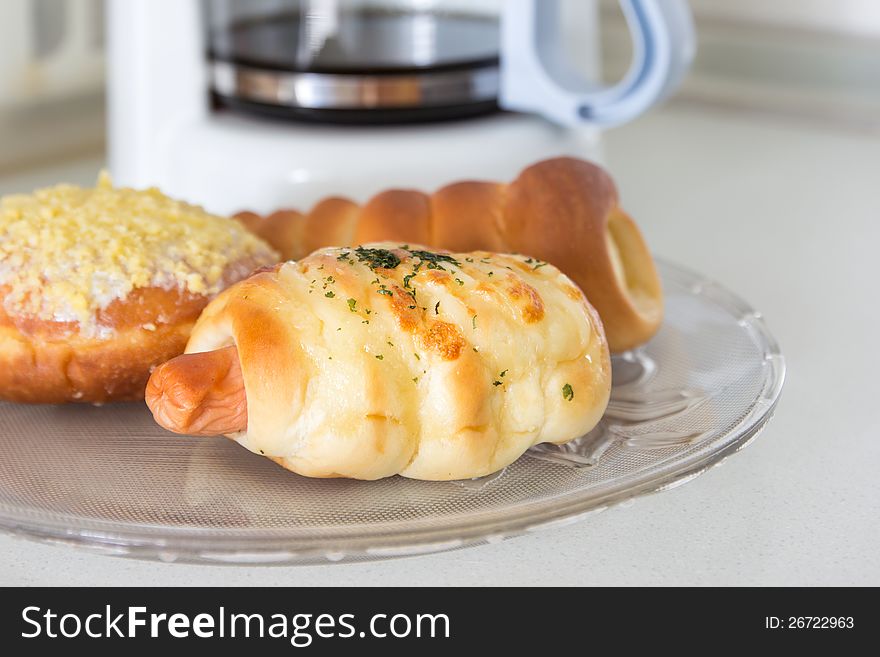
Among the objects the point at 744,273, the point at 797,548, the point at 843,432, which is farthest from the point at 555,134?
the point at 797,548

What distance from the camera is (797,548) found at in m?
0.63

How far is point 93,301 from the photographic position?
2.19 ft

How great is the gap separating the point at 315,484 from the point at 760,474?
0.95ft

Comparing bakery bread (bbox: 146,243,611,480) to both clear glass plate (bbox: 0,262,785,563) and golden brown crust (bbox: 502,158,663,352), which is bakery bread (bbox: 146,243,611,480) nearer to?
clear glass plate (bbox: 0,262,785,563)

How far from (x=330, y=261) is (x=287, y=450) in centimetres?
11

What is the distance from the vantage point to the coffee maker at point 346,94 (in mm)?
938

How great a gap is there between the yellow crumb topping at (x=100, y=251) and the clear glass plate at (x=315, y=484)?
0.07 meters

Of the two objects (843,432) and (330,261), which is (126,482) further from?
(843,432)

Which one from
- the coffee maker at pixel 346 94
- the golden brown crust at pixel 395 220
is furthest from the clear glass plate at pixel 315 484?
the coffee maker at pixel 346 94

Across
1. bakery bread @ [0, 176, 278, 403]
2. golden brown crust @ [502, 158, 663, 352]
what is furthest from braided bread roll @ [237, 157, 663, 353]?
bakery bread @ [0, 176, 278, 403]

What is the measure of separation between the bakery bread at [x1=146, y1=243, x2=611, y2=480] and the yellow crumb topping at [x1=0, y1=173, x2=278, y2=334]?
75mm

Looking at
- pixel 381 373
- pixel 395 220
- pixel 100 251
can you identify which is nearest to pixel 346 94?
pixel 395 220

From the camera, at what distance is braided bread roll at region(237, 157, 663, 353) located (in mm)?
753

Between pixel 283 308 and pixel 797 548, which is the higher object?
pixel 283 308
